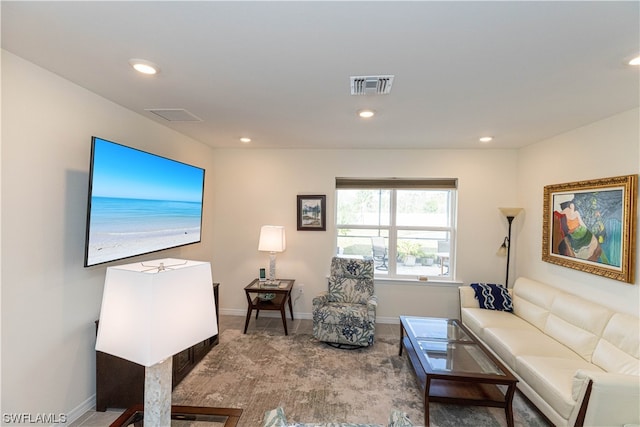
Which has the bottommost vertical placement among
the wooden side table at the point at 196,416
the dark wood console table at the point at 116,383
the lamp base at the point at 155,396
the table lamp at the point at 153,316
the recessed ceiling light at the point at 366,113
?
the dark wood console table at the point at 116,383

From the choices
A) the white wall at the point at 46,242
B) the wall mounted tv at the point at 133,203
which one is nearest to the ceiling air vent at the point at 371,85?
the wall mounted tv at the point at 133,203

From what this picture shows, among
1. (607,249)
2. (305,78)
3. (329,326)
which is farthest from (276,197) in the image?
(607,249)

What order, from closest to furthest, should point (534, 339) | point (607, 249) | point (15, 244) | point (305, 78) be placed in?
point (15, 244) < point (305, 78) < point (607, 249) < point (534, 339)

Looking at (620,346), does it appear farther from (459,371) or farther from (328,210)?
Answer: (328,210)

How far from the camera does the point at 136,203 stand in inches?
93.9

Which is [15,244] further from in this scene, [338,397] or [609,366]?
[609,366]

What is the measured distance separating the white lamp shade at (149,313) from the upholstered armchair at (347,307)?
240 cm

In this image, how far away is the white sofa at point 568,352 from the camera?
5.71 feet

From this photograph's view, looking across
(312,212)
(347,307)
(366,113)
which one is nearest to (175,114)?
(366,113)

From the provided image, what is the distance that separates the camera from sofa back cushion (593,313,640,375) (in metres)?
2.10

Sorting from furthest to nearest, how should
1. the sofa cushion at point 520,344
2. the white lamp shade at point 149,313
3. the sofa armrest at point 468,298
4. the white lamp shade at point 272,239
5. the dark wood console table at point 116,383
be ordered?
the white lamp shade at point 272,239 < the sofa armrest at point 468,298 < the sofa cushion at point 520,344 < the dark wood console table at point 116,383 < the white lamp shade at point 149,313

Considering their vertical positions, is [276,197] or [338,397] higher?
[276,197]

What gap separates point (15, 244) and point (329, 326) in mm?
2759

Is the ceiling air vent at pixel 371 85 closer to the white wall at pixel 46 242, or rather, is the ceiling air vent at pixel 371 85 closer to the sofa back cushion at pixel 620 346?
the white wall at pixel 46 242
